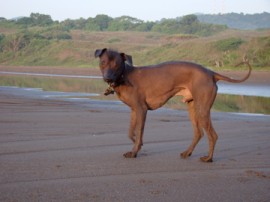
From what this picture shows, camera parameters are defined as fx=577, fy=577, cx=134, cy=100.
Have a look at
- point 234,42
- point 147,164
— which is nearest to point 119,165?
point 147,164

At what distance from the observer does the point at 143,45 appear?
186 feet

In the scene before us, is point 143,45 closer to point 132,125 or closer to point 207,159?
point 132,125

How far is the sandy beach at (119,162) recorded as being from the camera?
231 inches

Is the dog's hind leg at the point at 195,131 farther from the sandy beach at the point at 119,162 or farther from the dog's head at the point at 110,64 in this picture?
the dog's head at the point at 110,64

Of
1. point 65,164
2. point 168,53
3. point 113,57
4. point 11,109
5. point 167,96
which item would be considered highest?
point 113,57

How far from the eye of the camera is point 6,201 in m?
5.38

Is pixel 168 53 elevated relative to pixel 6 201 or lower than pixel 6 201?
lower

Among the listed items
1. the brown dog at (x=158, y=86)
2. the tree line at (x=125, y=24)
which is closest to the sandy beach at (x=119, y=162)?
the brown dog at (x=158, y=86)

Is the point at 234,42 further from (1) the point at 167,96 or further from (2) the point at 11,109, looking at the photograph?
(1) the point at 167,96

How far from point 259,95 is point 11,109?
450 inches

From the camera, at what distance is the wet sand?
5.88 m

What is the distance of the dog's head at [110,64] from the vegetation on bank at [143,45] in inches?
1107

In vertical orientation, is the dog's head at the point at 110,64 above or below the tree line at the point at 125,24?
above

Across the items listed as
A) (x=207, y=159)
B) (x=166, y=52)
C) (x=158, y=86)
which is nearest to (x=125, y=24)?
(x=166, y=52)
